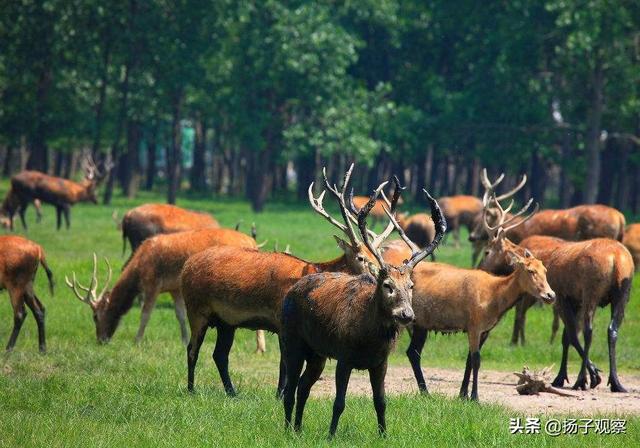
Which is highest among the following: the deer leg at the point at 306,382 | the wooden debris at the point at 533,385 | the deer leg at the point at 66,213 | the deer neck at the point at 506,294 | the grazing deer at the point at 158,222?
the deer neck at the point at 506,294

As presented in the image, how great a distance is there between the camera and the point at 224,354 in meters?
12.0

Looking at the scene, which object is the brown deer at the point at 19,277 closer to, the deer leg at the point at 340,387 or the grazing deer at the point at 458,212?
the deer leg at the point at 340,387

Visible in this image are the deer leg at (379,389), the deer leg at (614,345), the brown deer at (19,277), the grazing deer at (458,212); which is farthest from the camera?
the grazing deer at (458,212)

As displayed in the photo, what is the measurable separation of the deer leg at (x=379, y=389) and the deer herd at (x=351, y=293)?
11mm

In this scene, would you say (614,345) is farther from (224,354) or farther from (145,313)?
(145,313)

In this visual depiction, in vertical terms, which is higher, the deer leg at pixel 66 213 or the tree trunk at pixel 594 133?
the tree trunk at pixel 594 133

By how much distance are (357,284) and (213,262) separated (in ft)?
9.23

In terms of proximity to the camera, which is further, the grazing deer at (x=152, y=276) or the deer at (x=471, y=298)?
the grazing deer at (x=152, y=276)

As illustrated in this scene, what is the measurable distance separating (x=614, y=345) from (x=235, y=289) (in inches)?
170

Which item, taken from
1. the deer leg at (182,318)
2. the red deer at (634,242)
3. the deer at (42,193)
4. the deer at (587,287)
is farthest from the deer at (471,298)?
the deer at (42,193)

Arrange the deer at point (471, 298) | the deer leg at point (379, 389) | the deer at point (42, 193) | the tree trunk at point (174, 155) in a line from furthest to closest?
the tree trunk at point (174, 155), the deer at point (42, 193), the deer at point (471, 298), the deer leg at point (379, 389)

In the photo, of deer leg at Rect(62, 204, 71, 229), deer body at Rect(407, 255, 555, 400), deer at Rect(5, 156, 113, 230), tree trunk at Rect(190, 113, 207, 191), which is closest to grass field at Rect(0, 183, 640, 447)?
deer body at Rect(407, 255, 555, 400)

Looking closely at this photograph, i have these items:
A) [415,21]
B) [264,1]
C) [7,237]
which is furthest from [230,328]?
[415,21]

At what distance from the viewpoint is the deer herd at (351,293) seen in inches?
369
